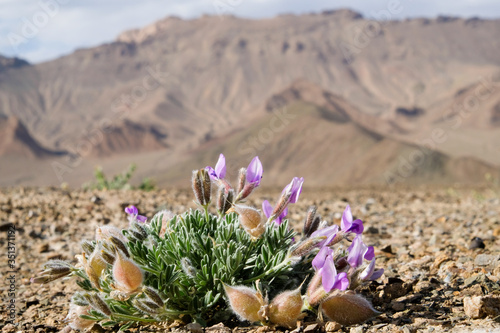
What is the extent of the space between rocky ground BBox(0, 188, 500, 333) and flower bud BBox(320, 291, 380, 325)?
0.20ft

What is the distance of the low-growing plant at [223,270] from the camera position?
2176mm

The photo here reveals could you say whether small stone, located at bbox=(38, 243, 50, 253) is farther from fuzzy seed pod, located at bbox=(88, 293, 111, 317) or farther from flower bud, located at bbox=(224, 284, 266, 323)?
flower bud, located at bbox=(224, 284, 266, 323)

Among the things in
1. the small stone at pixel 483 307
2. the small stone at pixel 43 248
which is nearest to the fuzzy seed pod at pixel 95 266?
the small stone at pixel 483 307

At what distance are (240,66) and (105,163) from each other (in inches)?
2819

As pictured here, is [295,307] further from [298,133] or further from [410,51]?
[410,51]

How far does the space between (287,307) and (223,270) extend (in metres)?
0.40

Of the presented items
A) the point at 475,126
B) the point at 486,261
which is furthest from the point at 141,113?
the point at 486,261

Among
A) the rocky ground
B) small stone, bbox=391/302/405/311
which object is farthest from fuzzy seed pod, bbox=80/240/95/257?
small stone, bbox=391/302/405/311

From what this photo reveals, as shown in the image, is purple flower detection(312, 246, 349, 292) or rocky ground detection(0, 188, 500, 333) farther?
rocky ground detection(0, 188, 500, 333)

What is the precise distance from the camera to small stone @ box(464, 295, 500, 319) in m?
2.24

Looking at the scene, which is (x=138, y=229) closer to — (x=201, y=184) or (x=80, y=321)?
(x=201, y=184)

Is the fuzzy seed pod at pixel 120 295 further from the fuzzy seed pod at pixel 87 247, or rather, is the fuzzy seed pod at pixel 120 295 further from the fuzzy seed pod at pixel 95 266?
the fuzzy seed pod at pixel 87 247

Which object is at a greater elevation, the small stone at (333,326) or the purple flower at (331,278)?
the purple flower at (331,278)

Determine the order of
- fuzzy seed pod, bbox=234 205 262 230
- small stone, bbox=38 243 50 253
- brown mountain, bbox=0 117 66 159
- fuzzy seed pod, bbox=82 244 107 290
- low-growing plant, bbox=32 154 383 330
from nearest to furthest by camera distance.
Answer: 1. low-growing plant, bbox=32 154 383 330
2. fuzzy seed pod, bbox=234 205 262 230
3. fuzzy seed pod, bbox=82 244 107 290
4. small stone, bbox=38 243 50 253
5. brown mountain, bbox=0 117 66 159
